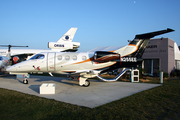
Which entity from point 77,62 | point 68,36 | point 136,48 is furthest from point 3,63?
point 136,48

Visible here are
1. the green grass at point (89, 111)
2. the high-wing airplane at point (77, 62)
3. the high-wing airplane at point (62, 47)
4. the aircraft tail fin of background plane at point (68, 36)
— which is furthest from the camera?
the aircraft tail fin of background plane at point (68, 36)

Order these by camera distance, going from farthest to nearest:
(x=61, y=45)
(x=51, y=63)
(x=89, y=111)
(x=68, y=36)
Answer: (x=68, y=36), (x=61, y=45), (x=51, y=63), (x=89, y=111)

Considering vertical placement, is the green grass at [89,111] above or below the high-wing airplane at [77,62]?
below

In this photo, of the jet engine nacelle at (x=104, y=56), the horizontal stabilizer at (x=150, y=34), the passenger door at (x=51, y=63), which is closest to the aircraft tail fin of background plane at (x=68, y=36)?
the passenger door at (x=51, y=63)

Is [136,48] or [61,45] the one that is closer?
[136,48]

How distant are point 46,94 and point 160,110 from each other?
248 inches

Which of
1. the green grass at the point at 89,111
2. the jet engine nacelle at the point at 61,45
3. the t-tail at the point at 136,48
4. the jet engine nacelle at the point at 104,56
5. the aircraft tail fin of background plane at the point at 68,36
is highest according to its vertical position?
the aircraft tail fin of background plane at the point at 68,36

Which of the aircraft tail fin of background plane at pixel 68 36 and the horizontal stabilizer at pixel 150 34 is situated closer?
the horizontal stabilizer at pixel 150 34

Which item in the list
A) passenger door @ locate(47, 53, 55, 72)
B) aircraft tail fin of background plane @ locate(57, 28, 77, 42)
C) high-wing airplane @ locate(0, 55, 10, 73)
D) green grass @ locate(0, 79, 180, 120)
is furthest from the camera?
aircraft tail fin of background plane @ locate(57, 28, 77, 42)

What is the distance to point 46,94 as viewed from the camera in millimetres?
8461

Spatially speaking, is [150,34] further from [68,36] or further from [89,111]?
[68,36]

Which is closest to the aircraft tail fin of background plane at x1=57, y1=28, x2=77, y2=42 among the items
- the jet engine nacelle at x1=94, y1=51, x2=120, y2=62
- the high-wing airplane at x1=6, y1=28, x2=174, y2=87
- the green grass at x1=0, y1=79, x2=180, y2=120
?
the high-wing airplane at x1=6, y1=28, x2=174, y2=87

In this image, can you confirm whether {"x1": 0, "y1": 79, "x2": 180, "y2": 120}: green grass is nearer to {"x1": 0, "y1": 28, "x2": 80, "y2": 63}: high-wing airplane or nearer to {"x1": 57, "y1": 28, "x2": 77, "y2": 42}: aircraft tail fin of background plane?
{"x1": 0, "y1": 28, "x2": 80, "y2": 63}: high-wing airplane

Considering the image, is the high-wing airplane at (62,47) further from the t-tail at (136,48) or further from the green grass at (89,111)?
the green grass at (89,111)
